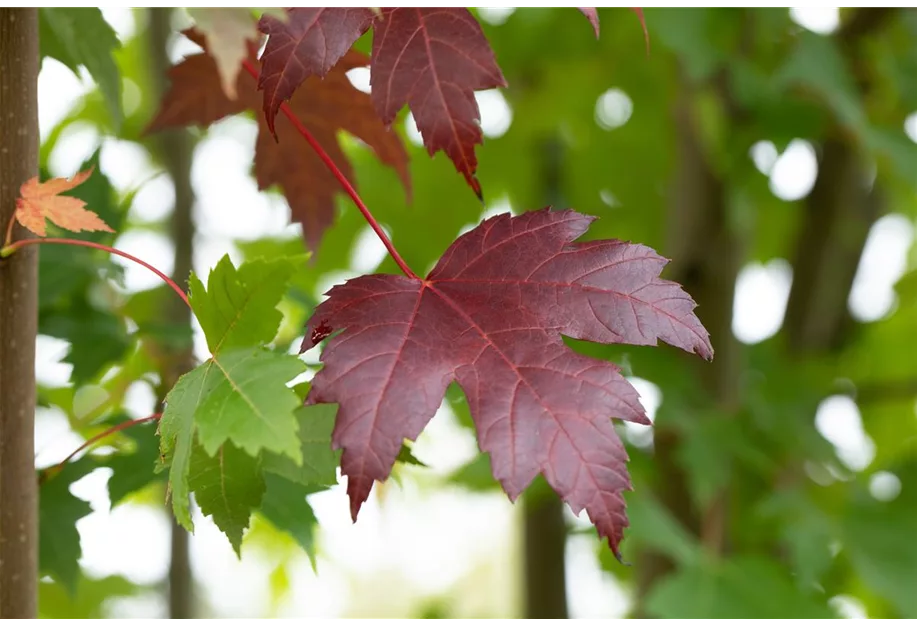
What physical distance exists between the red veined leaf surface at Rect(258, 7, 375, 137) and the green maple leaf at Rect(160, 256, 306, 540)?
82mm

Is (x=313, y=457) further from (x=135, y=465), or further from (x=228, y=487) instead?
(x=135, y=465)

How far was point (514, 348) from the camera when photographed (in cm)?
46

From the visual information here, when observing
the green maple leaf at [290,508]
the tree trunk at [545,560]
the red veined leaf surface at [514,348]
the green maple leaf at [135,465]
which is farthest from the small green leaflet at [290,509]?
the tree trunk at [545,560]

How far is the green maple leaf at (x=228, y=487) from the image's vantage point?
47 centimetres

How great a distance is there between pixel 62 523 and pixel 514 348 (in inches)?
17.7

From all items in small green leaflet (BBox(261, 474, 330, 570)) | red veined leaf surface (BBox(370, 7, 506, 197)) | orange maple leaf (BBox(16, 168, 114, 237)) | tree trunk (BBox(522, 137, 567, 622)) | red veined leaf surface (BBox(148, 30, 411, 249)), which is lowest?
tree trunk (BBox(522, 137, 567, 622))

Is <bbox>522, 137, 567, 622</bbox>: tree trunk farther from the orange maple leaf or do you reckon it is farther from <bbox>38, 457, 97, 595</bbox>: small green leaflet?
the orange maple leaf

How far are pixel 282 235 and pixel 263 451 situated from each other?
114 cm

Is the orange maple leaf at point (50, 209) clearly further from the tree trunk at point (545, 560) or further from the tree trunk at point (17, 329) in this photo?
the tree trunk at point (545, 560)

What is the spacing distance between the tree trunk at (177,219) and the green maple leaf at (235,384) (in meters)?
0.80

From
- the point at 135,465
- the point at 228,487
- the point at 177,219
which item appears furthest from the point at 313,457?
the point at 177,219

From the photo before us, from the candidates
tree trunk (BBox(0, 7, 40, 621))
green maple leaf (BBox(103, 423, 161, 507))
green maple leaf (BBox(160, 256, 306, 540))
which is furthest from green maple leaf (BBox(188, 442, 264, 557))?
green maple leaf (BBox(103, 423, 161, 507))

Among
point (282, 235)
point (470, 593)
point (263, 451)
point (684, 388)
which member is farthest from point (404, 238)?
point (470, 593)

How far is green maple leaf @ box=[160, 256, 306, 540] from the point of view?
0.40 metres
